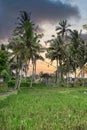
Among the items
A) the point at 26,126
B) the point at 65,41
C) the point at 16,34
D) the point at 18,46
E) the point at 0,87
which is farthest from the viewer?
the point at 65,41

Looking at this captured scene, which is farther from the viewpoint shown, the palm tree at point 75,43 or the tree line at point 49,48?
the palm tree at point 75,43

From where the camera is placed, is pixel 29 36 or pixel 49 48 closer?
pixel 29 36

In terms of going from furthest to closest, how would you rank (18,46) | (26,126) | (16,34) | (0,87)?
(16,34) → (18,46) → (0,87) → (26,126)

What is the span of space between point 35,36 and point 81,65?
18.6 m

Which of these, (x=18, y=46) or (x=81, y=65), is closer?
(x=18, y=46)

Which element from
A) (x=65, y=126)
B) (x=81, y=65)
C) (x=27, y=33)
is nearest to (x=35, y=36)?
(x=27, y=33)

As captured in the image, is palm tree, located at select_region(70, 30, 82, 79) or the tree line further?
palm tree, located at select_region(70, 30, 82, 79)

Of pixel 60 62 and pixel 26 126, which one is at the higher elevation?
pixel 60 62

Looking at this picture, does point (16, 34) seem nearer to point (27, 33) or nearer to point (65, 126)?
point (27, 33)

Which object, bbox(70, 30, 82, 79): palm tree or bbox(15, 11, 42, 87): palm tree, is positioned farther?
bbox(70, 30, 82, 79): palm tree

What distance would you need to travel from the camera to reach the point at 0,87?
146 feet

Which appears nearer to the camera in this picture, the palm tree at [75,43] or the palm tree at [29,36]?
the palm tree at [29,36]

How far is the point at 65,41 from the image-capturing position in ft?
220

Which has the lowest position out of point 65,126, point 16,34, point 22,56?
point 65,126
